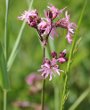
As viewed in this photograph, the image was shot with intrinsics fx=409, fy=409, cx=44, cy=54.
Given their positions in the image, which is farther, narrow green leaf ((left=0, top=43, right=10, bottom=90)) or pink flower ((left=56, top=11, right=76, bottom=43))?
narrow green leaf ((left=0, top=43, right=10, bottom=90))

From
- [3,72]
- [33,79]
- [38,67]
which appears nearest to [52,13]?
[3,72]

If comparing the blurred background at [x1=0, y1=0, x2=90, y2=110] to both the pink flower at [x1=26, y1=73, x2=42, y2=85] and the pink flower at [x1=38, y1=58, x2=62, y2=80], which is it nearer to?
the pink flower at [x1=26, y1=73, x2=42, y2=85]

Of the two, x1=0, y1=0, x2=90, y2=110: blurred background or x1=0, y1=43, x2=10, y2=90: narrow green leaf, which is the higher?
x1=0, y1=43, x2=10, y2=90: narrow green leaf

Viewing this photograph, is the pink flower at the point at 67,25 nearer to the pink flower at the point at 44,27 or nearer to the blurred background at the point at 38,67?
the pink flower at the point at 44,27

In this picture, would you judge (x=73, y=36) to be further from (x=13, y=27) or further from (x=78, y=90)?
(x=13, y=27)

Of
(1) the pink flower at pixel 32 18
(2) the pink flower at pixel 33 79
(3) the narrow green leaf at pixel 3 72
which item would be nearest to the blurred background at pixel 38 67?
(2) the pink flower at pixel 33 79

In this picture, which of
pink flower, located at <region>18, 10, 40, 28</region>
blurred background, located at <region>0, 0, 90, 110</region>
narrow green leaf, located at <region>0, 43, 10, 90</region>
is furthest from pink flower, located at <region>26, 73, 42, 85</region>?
pink flower, located at <region>18, 10, 40, 28</region>

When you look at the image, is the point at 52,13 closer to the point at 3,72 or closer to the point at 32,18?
the point at 32,18

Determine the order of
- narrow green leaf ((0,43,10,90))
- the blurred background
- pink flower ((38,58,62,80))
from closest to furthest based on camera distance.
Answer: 1. pink flower ((38,58,62,80))
2. narrow green leaf ((0,43,10,90))
3. the blurred background

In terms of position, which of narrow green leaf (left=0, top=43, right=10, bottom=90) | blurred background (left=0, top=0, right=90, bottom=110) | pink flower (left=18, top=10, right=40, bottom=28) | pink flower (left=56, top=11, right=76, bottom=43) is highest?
pink flower (left=18, top=10, right=40, bottom=28)

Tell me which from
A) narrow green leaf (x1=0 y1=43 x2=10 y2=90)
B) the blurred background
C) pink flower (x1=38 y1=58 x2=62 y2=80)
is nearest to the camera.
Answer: pink flower (x1=38 y1=58 x2=62 y2=80)

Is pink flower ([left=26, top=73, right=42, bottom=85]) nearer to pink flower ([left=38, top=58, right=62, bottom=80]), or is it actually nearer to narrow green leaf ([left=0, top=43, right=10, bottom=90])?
narrow green leaf ([left=0, top=43, right=10, bottom=90])
